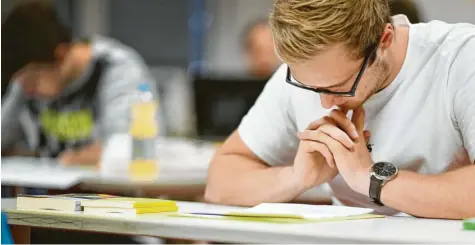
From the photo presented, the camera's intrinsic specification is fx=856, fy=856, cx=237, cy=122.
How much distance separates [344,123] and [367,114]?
101 mm

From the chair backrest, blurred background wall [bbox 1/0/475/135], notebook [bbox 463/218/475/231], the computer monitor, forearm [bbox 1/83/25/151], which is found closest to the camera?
notebook [bbox 463/218/475/231]

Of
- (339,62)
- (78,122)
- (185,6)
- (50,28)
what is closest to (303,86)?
(339,62)

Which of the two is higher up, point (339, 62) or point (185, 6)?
point (339, 62)

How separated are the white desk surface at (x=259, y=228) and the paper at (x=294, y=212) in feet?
0.18

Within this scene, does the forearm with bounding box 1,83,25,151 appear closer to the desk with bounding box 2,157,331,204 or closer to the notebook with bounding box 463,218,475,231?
the desk with bounding box 2,157,331,204

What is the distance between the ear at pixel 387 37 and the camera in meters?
1.70

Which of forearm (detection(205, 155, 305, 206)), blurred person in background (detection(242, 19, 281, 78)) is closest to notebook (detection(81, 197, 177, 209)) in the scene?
forearm (detection(205, 155, 305, 206))

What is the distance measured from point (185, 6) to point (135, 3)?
480mm

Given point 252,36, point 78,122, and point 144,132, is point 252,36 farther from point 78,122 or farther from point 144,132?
point 144,132

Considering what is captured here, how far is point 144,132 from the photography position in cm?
310

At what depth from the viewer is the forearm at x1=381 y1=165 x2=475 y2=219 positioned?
1.61 meters

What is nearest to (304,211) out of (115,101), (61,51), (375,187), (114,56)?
(375,187)

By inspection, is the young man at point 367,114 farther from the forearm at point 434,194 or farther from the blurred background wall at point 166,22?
the blurred background wall at point 166,22

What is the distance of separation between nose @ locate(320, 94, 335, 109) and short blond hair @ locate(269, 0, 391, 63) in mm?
111
